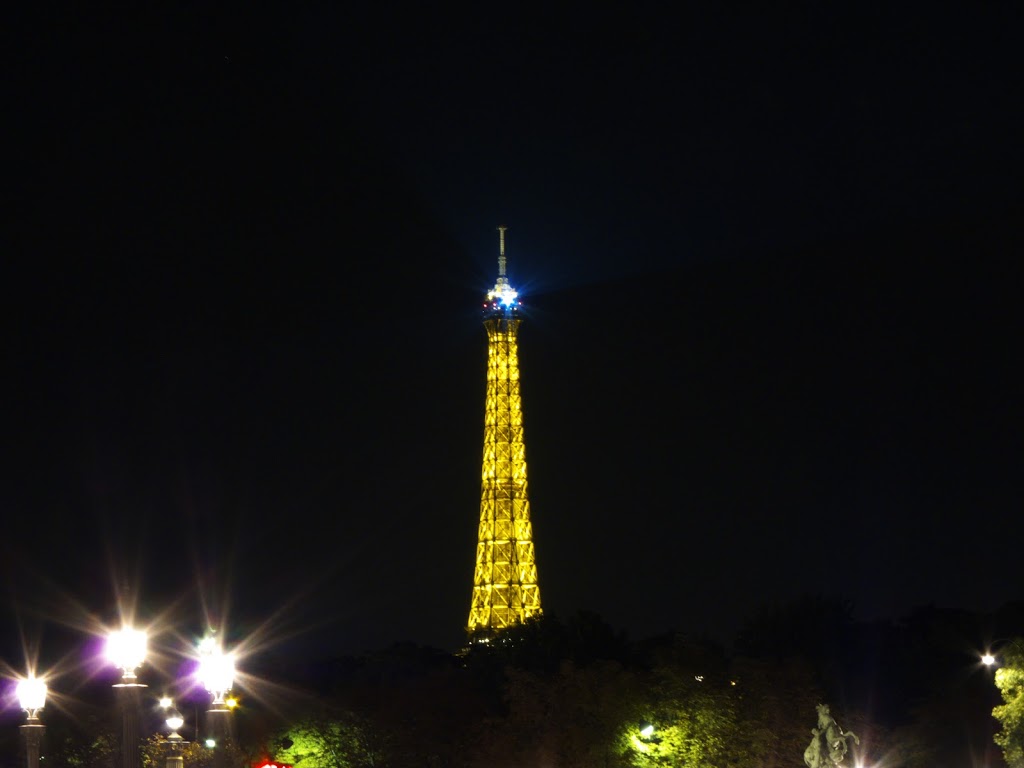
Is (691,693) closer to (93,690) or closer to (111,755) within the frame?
(111,755)

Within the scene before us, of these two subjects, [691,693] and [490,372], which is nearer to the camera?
[691,693]

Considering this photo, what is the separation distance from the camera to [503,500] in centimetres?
10125

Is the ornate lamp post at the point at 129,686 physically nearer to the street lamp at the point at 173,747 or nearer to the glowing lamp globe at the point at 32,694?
the glowing lamp globe at the point at 32,694

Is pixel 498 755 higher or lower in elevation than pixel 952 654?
lower

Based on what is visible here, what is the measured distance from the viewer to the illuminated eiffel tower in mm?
99375

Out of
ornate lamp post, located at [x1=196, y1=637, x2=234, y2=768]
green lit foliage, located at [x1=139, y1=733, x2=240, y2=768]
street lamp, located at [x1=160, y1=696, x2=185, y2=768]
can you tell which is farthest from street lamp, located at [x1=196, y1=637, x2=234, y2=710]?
green lit foliage, located at [x1=139, y1=733, x2=240, y2=768]

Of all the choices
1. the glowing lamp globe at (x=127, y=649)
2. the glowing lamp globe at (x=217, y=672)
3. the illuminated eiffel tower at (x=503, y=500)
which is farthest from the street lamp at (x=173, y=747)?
the illuminated eiffel tower at (x=503, y=500)

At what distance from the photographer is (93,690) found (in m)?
78.6

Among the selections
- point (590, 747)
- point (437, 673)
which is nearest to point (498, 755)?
point (590, 747)

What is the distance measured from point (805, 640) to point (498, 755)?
21631 millimetres

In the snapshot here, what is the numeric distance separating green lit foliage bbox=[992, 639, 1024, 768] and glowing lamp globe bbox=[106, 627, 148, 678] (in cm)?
2587

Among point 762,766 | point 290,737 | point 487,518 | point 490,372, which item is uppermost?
point 490,372

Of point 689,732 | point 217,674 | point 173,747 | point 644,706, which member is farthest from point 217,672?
point 644,706

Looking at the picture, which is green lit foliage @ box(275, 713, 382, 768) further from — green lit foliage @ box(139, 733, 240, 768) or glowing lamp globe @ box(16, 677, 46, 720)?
glowing lamp globe @ box(16, 677, 46, 720)
